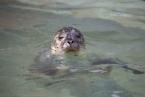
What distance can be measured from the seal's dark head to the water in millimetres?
557

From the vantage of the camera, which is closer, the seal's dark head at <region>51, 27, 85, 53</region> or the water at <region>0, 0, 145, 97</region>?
the water at <region>0, 0, 145, 97</region>

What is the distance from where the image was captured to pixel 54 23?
11.1 metres

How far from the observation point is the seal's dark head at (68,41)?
7.79 m

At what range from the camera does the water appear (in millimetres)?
6922

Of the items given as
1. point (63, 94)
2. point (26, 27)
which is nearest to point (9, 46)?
point (26, 27)

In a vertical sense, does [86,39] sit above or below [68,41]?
below

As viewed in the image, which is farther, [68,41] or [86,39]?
[86,39]

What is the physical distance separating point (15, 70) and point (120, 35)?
341 cm

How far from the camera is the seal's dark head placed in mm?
7785

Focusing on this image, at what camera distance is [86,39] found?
10.0m

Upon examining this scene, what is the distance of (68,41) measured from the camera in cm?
779

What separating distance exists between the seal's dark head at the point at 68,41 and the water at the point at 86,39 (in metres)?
0.56

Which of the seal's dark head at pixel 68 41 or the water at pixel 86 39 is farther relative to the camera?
the seal's dark head at pixel 68 41

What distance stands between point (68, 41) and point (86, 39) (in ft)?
7.48
